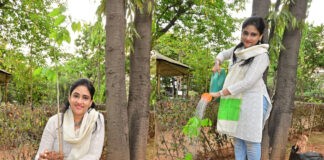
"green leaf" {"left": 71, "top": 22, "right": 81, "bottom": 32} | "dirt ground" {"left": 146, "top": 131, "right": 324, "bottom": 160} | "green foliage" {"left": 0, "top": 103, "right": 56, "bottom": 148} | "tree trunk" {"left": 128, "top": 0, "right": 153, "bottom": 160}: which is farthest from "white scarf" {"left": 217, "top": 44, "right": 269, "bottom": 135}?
"green foliage" {"left": 0, "top": 103, "right": 56, "bottom": 148}

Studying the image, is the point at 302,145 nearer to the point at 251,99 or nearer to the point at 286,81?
the point at 286,81

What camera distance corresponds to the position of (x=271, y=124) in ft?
14.3

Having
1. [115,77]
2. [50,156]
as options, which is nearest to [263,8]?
[115,77]

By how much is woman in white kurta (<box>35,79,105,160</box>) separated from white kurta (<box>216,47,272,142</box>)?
1172mm

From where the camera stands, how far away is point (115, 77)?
9.05 feet

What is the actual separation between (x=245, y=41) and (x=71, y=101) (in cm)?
155

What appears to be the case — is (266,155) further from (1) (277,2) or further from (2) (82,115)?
(2) (82,115)

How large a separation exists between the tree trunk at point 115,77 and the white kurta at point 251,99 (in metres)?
0.93

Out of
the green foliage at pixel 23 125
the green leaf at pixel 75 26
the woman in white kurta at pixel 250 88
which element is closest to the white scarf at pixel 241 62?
the woman in white kurta at pixel 250 88

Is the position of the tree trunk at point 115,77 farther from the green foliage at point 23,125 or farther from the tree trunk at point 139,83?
the green foliage at point 23,125

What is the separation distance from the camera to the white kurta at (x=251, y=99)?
2787 mm

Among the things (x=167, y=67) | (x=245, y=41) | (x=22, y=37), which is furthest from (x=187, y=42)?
(x=245, y=41)

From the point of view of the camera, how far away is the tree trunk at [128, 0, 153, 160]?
319 cm

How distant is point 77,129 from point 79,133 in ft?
0.19
